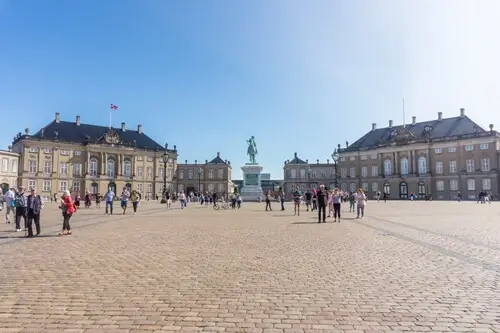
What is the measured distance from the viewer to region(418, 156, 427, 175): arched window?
67625mm

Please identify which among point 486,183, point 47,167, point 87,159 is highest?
point 87,159

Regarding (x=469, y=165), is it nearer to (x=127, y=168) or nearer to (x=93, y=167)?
(x=127, y=168)

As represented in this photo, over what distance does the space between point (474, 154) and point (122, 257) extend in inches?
2642

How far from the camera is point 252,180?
47.6 m

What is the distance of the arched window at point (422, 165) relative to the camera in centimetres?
6762

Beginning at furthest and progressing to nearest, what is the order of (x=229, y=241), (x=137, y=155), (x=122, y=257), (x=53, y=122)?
1. (x=137, y=155)
2. (x=53, y=122)
3. (x=229, y=241)
4. (x=122, y=257)

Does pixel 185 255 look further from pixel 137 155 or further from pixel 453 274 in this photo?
pixel 137 155

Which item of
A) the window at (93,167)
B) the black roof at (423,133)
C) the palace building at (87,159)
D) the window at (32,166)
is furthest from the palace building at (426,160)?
the window at (32,166)

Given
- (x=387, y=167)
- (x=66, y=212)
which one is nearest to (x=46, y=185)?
(x=66, y=212)

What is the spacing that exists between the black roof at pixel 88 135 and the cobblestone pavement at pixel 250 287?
66307 millimetres

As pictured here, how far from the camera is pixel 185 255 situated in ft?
26.2

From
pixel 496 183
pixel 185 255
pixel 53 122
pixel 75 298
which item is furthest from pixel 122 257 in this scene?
pixel 53 122

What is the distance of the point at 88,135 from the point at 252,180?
4254 cm

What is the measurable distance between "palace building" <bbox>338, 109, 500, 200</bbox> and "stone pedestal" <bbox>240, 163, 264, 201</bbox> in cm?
3396
